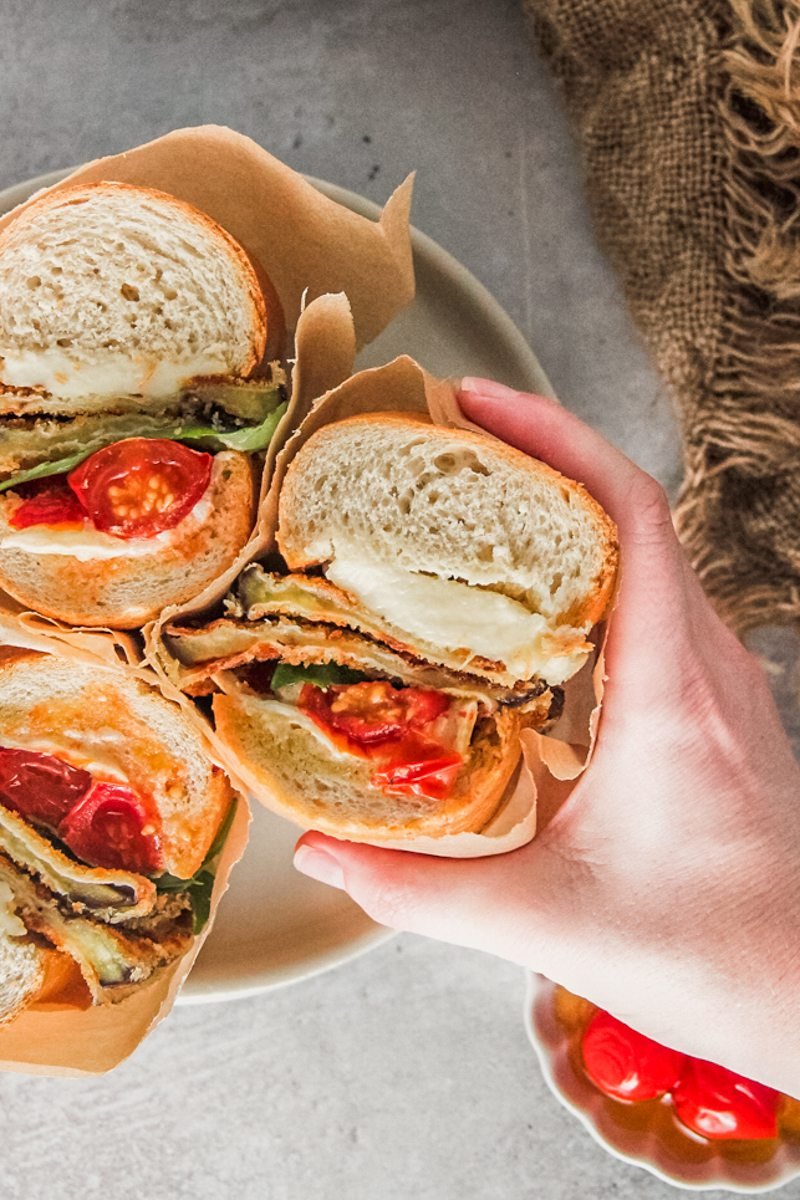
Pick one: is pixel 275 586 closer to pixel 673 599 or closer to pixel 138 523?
pixel 138 523

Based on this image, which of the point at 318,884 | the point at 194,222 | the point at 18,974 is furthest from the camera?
the point at 318,884

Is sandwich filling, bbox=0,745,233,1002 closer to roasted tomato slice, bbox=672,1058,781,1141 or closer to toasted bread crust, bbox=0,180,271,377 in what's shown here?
toasted bread crust, bbox=0,180,271,377

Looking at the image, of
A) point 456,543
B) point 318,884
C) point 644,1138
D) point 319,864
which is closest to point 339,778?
point 319,864

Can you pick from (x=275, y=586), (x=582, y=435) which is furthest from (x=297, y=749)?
(x=582, y=435)

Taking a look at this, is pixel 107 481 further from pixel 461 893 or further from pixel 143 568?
pixel 461 893

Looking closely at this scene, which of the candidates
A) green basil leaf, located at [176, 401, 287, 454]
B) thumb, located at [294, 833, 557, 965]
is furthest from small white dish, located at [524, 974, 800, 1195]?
green basil leaf, located at [176, 401, 287, 454]

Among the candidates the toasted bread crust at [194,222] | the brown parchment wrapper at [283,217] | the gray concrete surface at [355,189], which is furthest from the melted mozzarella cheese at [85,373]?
the gray concrete surface at [355,189]

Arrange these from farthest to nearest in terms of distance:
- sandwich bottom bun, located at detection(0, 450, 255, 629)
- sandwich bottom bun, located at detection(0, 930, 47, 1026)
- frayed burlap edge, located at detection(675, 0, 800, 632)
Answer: frayed burlap edge, located at detection(675, 0, 800, 632) < sandwich bottom bun, located at detection(0, 930, 47, 1026) < sandwich bottom bun, located at detection(0, 450, 255, 629)
